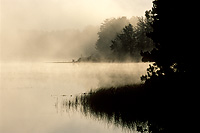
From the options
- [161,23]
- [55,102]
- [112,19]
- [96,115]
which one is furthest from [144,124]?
[112,19]

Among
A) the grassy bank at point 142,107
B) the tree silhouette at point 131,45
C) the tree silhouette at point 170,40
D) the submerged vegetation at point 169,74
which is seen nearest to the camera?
the submerged vegetation at point 169,74

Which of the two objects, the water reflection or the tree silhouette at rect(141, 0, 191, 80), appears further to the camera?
the water reflection

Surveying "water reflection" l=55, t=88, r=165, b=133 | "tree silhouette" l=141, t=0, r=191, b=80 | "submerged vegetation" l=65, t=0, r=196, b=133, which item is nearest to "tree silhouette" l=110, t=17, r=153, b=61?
"water reflection" l=55, t=88, r=165, b=133

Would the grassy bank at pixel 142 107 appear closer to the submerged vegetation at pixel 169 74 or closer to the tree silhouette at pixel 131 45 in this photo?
the submerged vegetation at pixel 169 74

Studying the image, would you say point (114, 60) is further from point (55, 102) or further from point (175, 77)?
point (175, 77)

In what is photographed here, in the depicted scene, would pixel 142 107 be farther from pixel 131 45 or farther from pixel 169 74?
pixel 131 45

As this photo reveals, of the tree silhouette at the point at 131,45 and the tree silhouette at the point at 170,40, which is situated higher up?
the tree silhouette at the point at 131,45

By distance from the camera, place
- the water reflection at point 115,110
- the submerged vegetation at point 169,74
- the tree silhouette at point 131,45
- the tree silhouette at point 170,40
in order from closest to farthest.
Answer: the submerged vegetation at point 169,74 < the tree silhouette at point 170,40 < the water reflection at point 115,110 < the tree silhouette at point 131,45

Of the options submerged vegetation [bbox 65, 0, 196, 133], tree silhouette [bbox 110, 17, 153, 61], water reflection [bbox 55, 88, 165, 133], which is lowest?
water reflection [bbox 55, 88, 165, 133]

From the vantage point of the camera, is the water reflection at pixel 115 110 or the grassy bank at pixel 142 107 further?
the water reflection at pixel 115 110

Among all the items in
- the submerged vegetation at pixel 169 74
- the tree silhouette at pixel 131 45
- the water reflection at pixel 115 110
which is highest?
the tree silhouette at pixel 131 45

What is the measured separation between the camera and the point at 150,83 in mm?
15180

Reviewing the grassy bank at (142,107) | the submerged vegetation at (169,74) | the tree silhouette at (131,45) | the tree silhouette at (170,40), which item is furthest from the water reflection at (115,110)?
the tree silhouette at (131,45)

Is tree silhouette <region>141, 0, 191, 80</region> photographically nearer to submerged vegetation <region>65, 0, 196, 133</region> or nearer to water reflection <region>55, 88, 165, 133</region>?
submerged vegetation <region>65, 0, 196, 133</region>
